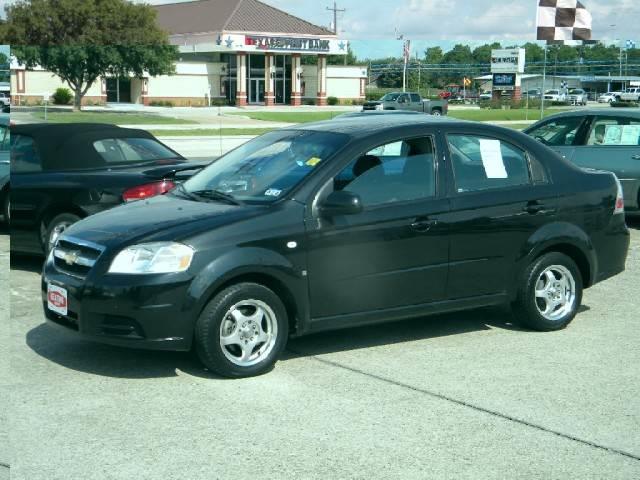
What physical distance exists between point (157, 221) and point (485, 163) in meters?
2.50

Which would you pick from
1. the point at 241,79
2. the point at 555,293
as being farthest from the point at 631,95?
the point at 555,293

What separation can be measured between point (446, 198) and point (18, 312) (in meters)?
3.46

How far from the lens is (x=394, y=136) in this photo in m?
6.64

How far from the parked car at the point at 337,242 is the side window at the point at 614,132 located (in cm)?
520

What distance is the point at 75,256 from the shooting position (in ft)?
19.4

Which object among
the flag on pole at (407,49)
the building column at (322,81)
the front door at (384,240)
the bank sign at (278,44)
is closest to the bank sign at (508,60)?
the flag on pole at (407,49)

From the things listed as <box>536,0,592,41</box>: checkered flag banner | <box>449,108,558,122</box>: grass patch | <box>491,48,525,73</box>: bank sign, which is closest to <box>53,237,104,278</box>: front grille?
→ <box>536,0,592,41</box>: checkered flag banner

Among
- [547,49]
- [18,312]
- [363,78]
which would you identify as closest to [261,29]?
[363,78]

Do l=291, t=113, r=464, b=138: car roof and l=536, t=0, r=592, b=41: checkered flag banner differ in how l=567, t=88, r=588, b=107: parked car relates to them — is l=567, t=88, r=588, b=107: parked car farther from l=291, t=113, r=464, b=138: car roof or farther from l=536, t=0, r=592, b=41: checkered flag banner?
l=291, t=113, r=464, b=138: car roof

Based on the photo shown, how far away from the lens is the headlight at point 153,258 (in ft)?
18.4

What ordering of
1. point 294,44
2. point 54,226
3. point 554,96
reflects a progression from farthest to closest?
point 294,44 → point 554,96 → point 54,226

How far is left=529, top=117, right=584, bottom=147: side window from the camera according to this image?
12.8m

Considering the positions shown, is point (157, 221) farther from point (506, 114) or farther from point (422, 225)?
point (506, 114)

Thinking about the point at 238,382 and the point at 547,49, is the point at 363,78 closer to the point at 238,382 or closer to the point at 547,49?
the point at 547,49
